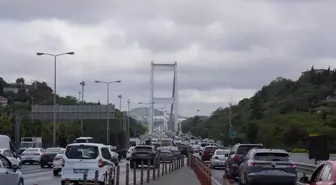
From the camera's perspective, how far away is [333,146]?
69.3m

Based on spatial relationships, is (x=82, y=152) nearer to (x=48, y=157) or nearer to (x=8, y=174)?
(x=8, y=174)

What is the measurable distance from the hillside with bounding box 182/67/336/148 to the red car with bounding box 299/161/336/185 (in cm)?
5716

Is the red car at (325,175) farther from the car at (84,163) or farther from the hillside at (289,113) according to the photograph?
the hillside at (289,113)

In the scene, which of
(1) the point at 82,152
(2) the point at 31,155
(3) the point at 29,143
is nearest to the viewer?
(1) the point at 82,152

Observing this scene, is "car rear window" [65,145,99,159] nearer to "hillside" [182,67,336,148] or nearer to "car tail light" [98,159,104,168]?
"car tail light" [98,159,104,168]

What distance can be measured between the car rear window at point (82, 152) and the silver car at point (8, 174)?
4.42m

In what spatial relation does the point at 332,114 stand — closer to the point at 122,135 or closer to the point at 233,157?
the point at 122,135

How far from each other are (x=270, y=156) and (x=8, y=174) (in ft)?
34.7

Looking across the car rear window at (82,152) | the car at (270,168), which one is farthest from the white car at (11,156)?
the car at (270,168)

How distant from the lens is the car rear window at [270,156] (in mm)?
26500

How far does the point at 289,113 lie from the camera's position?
105188 mm

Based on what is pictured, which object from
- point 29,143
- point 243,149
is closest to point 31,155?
point 29,143

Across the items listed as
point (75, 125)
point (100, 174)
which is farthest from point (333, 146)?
point (75, 125)

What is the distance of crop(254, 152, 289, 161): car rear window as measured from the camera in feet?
86.9
